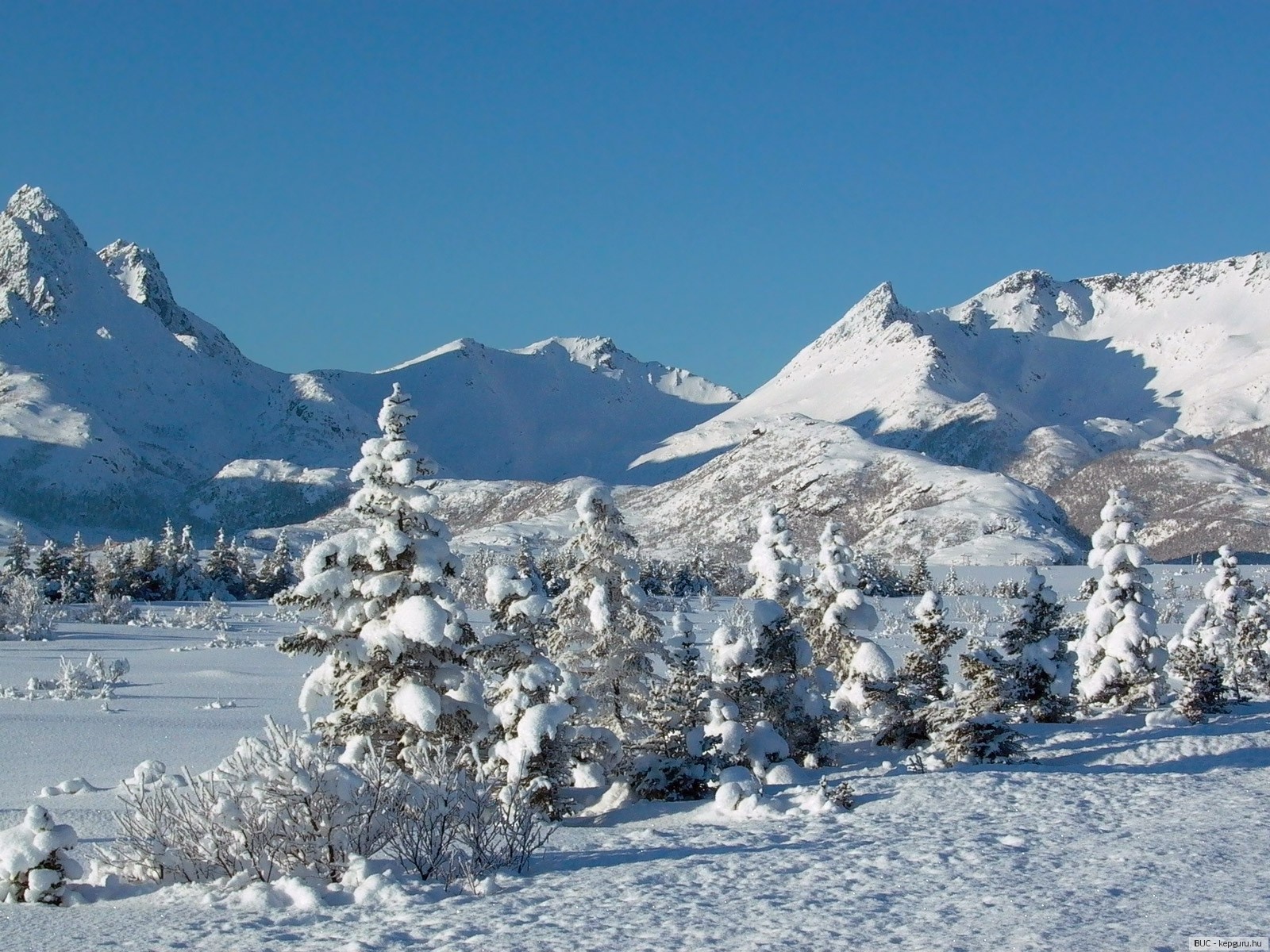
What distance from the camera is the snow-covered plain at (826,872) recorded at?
7.78 m

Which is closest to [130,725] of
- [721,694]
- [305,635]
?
[305,635]

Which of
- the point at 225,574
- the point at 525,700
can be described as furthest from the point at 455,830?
the point at 225,574

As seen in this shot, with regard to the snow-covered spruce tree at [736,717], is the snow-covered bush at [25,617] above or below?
above

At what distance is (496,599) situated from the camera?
15352mm

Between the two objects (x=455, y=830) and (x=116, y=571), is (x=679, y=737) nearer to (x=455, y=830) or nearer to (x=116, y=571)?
(x=455, y=830)

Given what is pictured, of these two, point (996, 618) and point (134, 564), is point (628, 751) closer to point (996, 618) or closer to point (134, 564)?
point (996, 618)

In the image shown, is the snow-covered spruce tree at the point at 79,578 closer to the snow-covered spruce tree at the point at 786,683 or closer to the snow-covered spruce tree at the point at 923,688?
the snow-covered spruce tree at the point at 923,688

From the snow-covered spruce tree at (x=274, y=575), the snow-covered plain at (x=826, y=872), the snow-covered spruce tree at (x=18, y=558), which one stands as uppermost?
the snow-covered spruce tree at (x=18, y=558)

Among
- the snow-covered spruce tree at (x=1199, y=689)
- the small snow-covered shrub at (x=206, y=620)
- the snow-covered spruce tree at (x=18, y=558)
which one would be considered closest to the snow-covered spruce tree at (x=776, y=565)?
the snow-covered spruce tree at (x=1199, y=689)

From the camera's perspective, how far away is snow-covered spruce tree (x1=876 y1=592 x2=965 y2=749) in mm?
19062

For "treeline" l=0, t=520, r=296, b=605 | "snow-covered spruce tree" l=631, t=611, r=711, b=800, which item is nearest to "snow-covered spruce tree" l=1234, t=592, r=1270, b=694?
"snow-covered spruce tree" l=631, t=611, r=711, b=800

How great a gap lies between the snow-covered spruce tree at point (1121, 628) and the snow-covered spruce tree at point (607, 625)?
11.1 metres

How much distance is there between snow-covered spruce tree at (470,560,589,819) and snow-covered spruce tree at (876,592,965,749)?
6255mm

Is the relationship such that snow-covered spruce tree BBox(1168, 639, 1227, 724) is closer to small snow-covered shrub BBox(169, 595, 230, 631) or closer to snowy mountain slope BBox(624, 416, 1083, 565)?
small snow-covered shrub BBox(169, 595, 230, 631)
